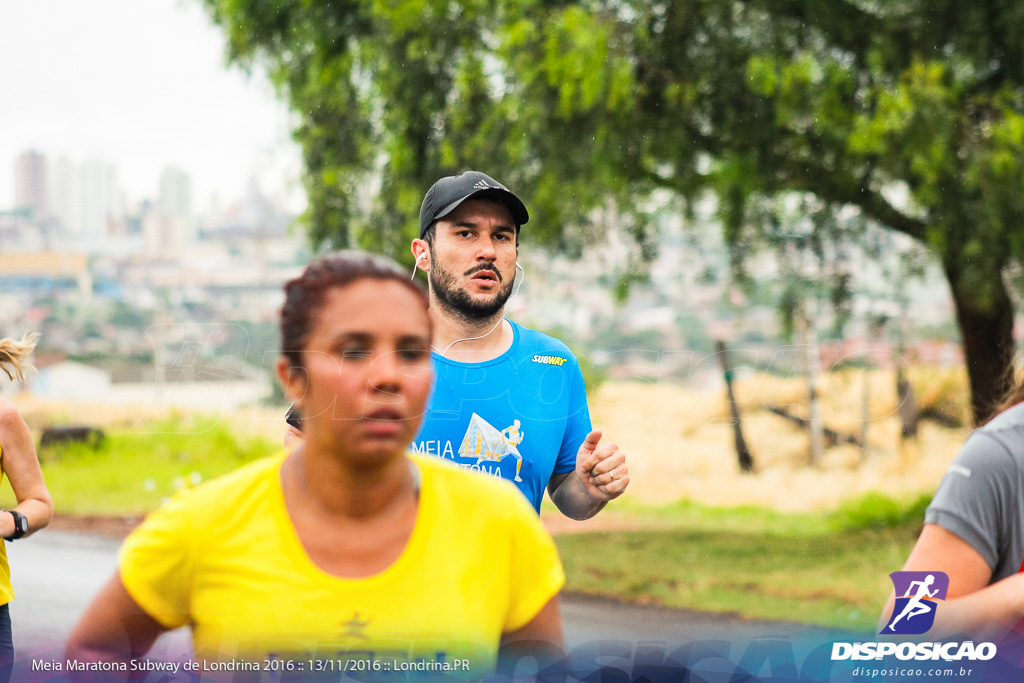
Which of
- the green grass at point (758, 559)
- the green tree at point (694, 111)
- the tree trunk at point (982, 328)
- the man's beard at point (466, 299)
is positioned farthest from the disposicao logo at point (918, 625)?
the tree trunk at point (982, 328)

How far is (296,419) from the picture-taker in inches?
75.1

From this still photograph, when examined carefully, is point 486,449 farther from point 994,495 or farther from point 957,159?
point 957,159

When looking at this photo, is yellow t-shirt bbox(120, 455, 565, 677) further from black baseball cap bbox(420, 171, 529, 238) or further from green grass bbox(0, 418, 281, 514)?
green grass bbox(0, 418, 281, 514)

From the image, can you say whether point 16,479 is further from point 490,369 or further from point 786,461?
point 786,461

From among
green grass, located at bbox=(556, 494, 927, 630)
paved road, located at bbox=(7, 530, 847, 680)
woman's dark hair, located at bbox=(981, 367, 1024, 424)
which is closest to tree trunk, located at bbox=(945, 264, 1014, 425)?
green grass, located at bbox=(556, 494, 927, 630)

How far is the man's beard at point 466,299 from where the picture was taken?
2.28 metres

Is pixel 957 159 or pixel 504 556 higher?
pixel 957 159

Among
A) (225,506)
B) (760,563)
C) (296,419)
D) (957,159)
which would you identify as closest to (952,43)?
(957,159)

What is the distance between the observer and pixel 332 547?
1251 millimetres

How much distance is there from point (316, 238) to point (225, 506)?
747 centimetres

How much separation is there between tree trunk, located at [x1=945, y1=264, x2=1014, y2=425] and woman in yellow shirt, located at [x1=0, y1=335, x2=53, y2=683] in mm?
6236

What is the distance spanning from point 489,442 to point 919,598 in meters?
0.99

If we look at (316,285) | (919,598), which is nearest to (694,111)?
(919,598)

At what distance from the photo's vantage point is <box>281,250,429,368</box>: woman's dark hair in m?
1.23
